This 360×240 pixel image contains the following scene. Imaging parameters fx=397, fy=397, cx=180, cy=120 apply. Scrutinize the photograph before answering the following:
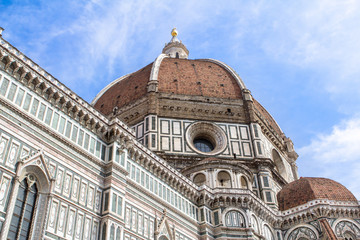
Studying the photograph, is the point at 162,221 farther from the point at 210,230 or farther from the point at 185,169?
the point at 185,169

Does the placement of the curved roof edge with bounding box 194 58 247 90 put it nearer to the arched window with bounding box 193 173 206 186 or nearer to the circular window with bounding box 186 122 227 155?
the circular window with bounding box 186 122 227 155

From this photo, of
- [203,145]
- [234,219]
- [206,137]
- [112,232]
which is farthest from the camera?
[206,137]

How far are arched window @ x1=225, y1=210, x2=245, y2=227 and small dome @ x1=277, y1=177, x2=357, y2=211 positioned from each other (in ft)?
24.5

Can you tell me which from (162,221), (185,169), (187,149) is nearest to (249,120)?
(187,149)

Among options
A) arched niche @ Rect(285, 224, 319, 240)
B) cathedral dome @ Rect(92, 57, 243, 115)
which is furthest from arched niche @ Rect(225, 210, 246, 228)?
cathedral dome @ Rect(92, 57, 243, 115)

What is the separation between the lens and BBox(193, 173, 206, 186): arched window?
103 feet

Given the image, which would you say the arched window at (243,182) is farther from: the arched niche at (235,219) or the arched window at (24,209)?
the arched window at (24,209)

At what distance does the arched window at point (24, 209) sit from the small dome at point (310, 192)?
77.9 ft

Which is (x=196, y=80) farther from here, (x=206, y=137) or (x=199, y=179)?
(x=199, y=179)

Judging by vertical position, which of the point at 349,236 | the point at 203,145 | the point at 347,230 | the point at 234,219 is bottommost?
the point at 349,236

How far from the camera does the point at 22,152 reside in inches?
683

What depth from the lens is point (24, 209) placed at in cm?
1678

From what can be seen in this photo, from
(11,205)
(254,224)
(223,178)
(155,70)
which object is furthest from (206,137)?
(11,205)

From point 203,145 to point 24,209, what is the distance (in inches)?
952
